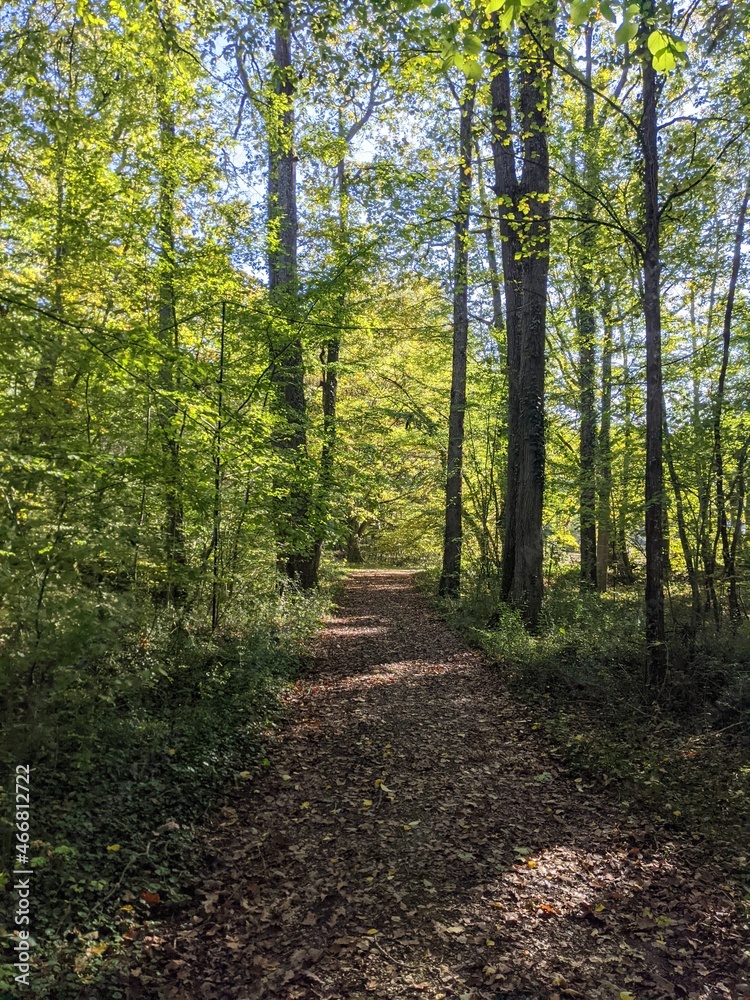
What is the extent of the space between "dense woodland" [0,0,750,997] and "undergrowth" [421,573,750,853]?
0.14ft

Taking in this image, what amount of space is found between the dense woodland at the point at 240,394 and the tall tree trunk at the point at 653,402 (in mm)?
33

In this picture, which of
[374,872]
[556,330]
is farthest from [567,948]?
[556,330]

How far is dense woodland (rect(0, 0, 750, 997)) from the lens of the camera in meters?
3.99

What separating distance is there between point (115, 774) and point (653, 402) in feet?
20.0

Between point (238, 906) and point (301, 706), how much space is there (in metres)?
3.16

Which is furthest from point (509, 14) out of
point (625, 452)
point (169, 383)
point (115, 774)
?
point (625, 452)

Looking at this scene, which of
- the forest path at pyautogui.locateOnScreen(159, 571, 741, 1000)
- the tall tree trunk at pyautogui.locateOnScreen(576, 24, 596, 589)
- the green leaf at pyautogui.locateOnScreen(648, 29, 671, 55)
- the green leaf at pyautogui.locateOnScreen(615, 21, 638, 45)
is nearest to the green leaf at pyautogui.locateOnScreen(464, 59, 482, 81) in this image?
the green leaf at pyautogui.locateOnScreen(615, 21, 638, 45)

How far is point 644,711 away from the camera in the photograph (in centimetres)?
558

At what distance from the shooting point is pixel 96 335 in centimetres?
422

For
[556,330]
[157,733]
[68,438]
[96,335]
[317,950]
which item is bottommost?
[317,950]

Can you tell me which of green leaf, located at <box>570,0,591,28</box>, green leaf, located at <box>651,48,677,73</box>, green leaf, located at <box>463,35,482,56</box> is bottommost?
green leaf, located at <box>651,48,677,73</box>

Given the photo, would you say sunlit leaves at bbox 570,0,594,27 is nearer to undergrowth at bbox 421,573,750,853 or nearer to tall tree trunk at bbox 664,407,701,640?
undergrowth at bbox 421,573,750,853

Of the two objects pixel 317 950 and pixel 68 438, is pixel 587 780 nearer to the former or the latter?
pixel 317 950

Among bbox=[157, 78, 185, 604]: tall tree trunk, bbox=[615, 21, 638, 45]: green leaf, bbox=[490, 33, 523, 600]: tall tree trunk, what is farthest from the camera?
bbox=[490, 33, 523, 600]: tall tree trunk
